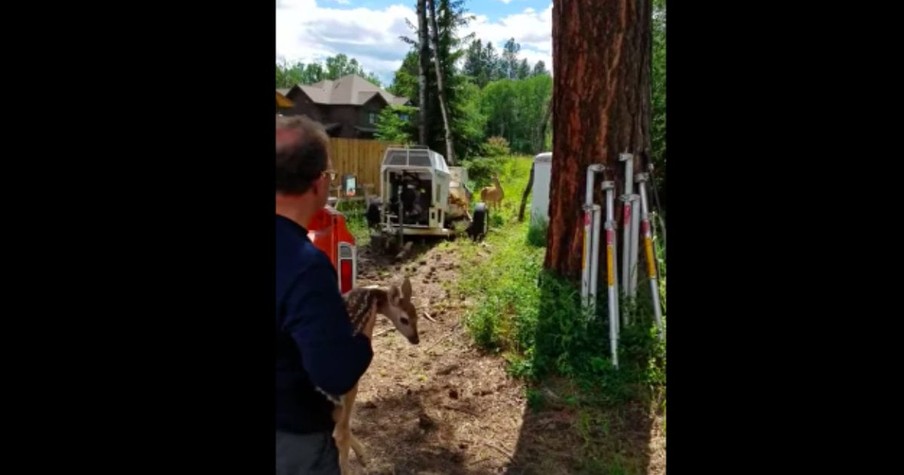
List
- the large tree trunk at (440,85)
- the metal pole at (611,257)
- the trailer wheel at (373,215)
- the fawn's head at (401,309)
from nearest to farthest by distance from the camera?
the fawn's head at (401,309) < the metal pole at (611,257) < the trailer wheel at (373,215) < the large tree trunk at (440,85)

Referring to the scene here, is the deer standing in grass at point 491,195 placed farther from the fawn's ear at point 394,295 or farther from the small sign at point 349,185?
the fawn's ear at point 394,295

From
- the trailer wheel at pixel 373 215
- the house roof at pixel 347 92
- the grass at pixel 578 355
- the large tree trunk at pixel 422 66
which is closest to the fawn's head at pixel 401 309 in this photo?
the grass at pixel 578 355

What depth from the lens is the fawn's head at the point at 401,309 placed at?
1.46 m

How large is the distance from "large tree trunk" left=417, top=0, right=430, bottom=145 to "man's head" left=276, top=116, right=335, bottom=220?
11517mm

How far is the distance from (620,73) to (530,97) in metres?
30.1

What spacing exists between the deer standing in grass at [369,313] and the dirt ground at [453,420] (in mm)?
983

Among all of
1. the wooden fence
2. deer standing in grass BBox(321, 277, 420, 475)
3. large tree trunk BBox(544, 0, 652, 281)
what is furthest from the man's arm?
the wooden fence

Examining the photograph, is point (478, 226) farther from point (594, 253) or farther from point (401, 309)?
point (401, 309)

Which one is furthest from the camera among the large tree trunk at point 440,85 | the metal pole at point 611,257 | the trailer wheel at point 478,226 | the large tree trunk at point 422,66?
the large tree trunk at point 440,85

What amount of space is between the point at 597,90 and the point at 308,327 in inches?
107

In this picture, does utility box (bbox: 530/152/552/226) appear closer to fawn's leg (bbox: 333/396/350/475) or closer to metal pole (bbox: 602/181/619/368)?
metal pole (bbox: 602/181/619/368)
